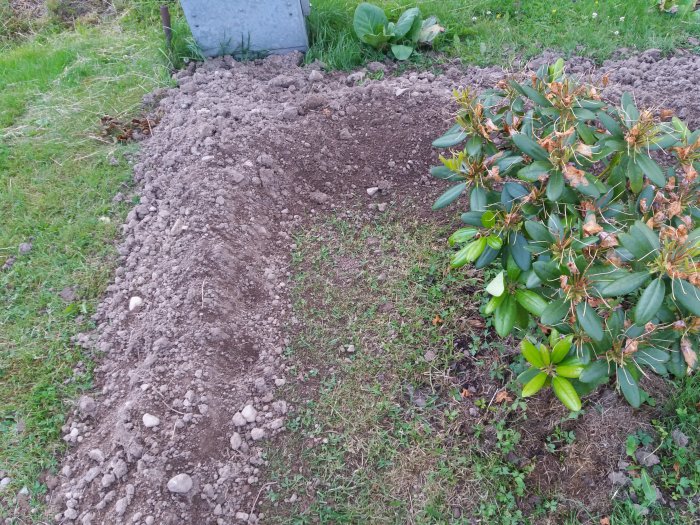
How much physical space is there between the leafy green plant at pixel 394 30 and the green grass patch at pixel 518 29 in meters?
0.10

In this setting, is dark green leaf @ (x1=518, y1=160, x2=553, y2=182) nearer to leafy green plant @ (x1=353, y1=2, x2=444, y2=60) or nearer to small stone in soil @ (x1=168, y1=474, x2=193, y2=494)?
small stone in soil @ (x1=168, y1=474, x2=193, y2=494)

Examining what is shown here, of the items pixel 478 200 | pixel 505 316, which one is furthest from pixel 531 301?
pixel 478 200

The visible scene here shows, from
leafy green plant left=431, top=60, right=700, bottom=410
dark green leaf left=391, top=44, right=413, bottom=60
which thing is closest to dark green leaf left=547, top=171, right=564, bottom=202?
leafy green plant left=431, top=60, right=700, bottom=410

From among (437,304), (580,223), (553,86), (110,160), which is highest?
(553,86)

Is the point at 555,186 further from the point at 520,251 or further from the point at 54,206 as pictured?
the point at 54,206

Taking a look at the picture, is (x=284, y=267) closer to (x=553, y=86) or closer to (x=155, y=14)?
(x=553, y=86)

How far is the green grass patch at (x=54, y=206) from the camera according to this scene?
8.42 feet

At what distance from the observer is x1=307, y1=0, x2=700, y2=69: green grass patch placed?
13.2 ft

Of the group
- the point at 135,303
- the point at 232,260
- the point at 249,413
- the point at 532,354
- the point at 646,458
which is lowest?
the point at 646,458

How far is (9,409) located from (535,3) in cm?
447

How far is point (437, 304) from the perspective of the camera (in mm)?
2637

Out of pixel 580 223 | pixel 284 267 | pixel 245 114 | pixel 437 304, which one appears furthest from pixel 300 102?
pixel 580 223

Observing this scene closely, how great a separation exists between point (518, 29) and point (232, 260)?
9.69 feet

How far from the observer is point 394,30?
13.4 ft
